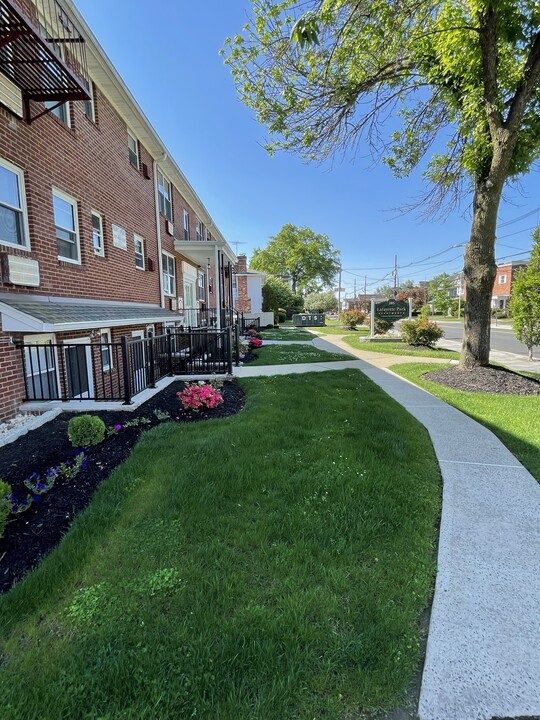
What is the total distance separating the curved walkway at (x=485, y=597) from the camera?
1.63 m

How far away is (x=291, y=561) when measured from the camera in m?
2.40

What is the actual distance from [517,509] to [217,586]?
253 cm

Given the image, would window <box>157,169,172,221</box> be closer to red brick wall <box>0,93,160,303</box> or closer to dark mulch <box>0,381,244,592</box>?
red brick wall <box>0,93,160,303</box>

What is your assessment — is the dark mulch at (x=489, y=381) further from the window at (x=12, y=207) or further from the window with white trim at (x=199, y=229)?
the window with white trim at (x=199, y=229)

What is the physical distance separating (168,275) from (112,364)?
660 cm

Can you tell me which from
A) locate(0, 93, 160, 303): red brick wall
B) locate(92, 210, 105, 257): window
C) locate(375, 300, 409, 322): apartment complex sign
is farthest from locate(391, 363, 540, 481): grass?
locate(375, 300, 409, 322): apartment complex sign

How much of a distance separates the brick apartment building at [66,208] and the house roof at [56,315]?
0.06 ft

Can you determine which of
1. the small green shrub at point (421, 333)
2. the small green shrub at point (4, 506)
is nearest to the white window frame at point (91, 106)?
the small green shrub at point (4, 506)

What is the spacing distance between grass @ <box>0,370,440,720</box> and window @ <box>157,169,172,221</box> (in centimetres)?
1115

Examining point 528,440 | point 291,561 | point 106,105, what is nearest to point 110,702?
point 291,561

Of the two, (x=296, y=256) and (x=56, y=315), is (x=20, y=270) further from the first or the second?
(x=296, y=256)

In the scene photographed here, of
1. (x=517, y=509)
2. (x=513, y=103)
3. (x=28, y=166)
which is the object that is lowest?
(x=517, y=509)

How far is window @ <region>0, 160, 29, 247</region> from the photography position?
5156mm

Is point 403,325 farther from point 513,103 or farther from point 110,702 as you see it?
point 110,702
